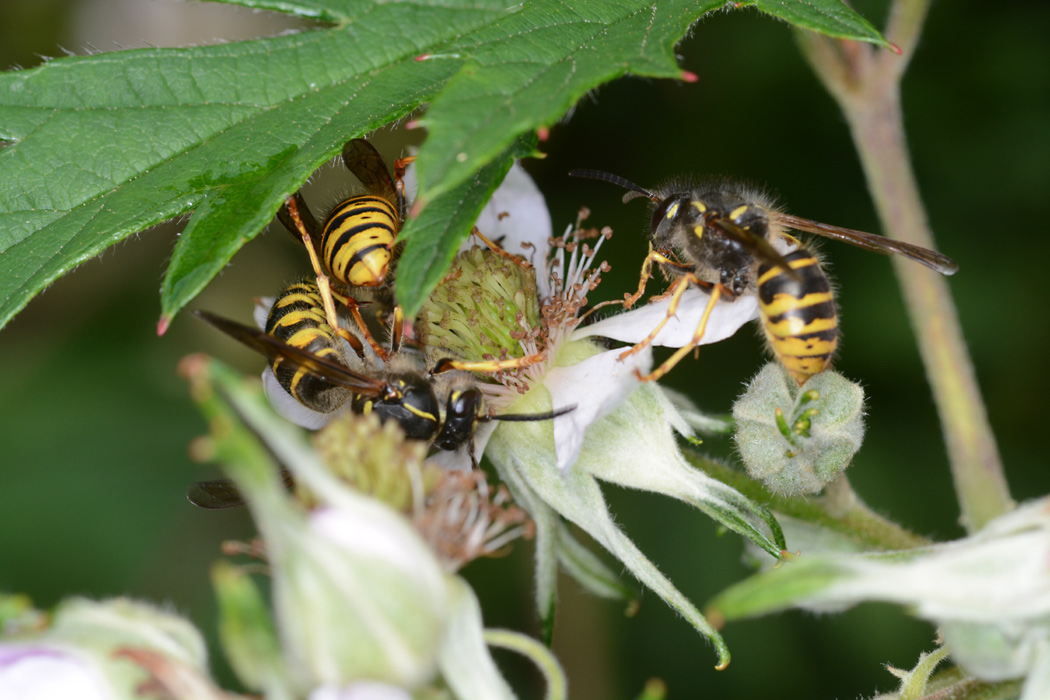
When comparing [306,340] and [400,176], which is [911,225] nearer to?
[400,176]

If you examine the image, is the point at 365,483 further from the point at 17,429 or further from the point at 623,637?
the point at 17,429

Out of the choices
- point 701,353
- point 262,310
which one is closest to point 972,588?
point 262,310

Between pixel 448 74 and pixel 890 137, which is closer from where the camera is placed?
pixel 448 74

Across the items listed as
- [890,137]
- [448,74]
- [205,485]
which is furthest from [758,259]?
[205,485]

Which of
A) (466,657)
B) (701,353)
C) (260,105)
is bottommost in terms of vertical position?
(701,353)

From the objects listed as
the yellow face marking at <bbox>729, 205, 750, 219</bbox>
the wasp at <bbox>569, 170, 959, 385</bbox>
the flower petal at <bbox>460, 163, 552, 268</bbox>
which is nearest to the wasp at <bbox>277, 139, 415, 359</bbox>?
the flower petal at <bbox>460, 163, 552, 268</bbox>

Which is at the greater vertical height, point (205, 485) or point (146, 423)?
point (205, 485)

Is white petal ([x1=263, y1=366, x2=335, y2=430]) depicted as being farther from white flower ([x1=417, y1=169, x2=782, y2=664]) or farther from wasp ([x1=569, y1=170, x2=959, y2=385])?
wasp ([x1=569, y1=170, x2=959, y2=385])
